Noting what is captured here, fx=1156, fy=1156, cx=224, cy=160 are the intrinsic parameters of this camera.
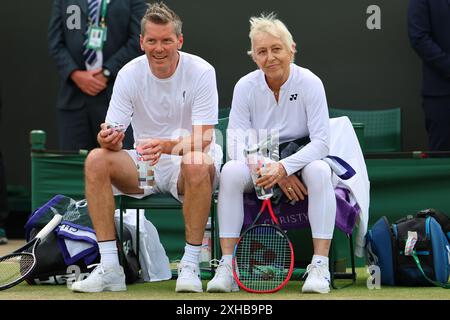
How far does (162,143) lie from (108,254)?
623 millimetres

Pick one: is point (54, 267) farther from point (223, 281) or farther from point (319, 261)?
point (319, 261)

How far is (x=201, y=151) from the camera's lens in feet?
19.6

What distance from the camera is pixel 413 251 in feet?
19.6

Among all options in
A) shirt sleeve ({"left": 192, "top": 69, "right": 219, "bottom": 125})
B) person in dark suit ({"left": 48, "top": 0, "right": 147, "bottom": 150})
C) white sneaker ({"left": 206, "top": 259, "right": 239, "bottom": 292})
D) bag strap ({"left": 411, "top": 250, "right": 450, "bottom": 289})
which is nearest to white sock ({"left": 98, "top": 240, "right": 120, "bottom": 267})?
white sneaker ({"left": 206, "top": 259, "right": 239, "bottom": 292})

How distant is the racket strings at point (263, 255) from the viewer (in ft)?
19.1

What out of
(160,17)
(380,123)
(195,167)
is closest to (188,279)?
(195,167)

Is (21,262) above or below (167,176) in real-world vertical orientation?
below

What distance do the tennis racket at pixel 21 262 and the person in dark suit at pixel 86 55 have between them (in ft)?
6.88

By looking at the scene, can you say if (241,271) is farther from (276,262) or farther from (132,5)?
(132,5)

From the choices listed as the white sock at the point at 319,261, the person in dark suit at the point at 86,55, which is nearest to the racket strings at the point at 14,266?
the white sock at the point at 319,261

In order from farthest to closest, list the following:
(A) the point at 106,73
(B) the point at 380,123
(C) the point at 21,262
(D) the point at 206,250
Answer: (B) the point at 380,123 → (A) the point at 106,73 → (D) the point at 206,250 → (C) the point at 21,262

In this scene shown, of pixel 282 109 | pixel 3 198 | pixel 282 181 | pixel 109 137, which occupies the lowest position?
pixel 3 198

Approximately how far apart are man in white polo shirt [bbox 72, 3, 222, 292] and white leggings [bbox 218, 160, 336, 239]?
0.09 meters
